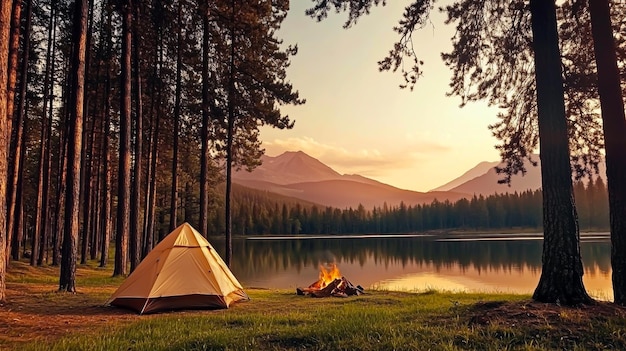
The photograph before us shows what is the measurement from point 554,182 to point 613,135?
1.57 m

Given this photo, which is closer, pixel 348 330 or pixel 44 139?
pixel 348 330

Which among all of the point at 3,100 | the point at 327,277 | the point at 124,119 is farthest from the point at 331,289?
the point at 3,100

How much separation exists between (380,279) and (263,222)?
97.0m

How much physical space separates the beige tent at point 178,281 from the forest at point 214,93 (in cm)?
249

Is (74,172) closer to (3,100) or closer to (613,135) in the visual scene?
(3,100)

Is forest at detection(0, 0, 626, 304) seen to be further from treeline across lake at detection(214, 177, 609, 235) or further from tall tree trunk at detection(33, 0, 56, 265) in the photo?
treeline across lake at detection(214, 177, 609, 235)

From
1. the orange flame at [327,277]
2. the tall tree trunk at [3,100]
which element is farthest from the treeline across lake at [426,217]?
the tall tree trunk at [3,100]

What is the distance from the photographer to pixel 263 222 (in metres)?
120

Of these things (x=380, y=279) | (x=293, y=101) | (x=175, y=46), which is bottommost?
(x=380, y=279)

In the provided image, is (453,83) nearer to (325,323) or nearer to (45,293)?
(325,323)

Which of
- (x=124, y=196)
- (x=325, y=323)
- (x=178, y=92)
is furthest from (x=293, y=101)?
(x=325, y=323)

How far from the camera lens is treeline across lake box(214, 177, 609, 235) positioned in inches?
3873

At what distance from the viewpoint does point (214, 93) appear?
18.7 metres

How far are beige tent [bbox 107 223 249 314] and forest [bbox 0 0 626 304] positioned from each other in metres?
2.49
